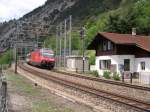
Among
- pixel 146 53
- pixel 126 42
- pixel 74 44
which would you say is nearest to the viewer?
pixel 146 53

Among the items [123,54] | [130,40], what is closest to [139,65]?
[123,54]

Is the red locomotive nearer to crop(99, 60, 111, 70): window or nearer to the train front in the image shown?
the train front

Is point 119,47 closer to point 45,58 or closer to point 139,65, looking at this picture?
point 139,65

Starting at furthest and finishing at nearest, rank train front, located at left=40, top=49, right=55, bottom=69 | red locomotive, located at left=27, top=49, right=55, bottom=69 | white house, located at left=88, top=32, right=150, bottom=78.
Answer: red locomotive, located at left=27, top=49, right=55, bottom=69, train front, located at left=40, top=49, right=55, bottom=69, white house, located at left=88, top=32, right=150, bottom=78

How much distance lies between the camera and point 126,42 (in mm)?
59875

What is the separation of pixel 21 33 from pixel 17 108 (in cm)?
6111

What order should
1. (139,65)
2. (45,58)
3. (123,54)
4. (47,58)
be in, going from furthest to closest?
(47,58) → (45,58) → (123,54) → (139,65)

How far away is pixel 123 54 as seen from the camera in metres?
60.8

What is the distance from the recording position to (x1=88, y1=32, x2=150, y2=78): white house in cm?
5756

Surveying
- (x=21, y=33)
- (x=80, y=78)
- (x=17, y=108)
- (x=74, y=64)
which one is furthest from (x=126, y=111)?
(x=21, y=33)

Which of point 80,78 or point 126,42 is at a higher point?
point 126,42

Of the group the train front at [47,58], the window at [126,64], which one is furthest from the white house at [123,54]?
the train front at [47,58]

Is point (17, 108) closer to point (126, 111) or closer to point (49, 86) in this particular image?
point (126, 111)

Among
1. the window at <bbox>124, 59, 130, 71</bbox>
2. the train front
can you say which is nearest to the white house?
the window at <bbox>124, 59, 130, 71</bbox>
